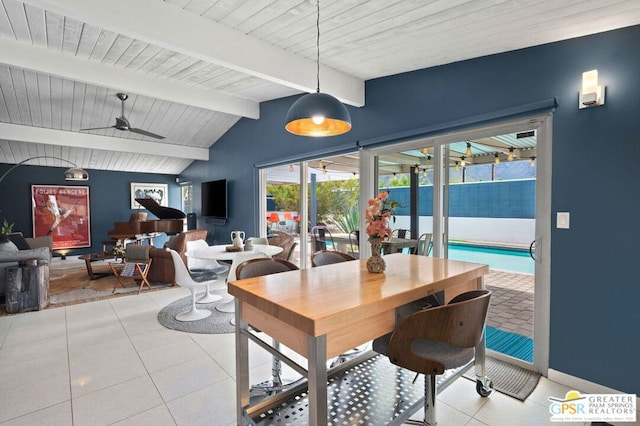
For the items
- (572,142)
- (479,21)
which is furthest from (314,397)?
(479,21)

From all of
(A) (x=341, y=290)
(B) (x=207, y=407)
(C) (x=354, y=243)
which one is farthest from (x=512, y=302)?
(B) (x=207, y=407)

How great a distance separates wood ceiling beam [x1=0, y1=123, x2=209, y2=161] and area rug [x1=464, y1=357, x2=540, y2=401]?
283 inches

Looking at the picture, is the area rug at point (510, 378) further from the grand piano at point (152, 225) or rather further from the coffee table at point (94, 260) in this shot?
the grand piano at point (152, 225)

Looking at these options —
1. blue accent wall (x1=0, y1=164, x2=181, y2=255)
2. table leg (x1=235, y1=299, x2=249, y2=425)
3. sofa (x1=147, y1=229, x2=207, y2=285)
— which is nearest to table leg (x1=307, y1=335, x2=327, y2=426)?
table leg (x1=235, y1=299, x2=249, y2=425)

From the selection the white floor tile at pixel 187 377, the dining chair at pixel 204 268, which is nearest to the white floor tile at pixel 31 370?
the white floor tile at pixel 187 377

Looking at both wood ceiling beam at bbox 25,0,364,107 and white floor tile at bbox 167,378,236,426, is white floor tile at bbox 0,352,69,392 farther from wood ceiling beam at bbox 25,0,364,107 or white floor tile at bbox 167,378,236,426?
wood ceiling beam at bbox 25,0,364,107

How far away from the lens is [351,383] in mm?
2094

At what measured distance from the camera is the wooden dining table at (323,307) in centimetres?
127

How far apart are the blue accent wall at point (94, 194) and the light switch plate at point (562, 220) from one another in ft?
32.5

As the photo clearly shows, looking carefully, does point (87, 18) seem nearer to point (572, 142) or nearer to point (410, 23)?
point (410, 23)

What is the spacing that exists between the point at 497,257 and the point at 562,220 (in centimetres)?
77

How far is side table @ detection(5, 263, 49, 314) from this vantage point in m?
3.90

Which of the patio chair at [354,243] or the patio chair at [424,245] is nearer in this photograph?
the patio chair at [424,245]

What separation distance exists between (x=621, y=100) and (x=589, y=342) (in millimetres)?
1754
